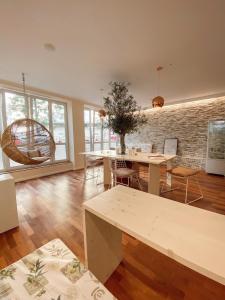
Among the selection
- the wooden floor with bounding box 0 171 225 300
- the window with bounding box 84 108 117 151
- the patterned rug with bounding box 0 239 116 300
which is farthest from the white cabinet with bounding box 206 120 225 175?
the patterned rug with bounding box 0 239 116 300

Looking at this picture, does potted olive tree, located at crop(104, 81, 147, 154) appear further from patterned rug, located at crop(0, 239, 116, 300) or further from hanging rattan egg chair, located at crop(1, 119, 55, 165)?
patterned rug, located at crop(0, 239, 116, 300)

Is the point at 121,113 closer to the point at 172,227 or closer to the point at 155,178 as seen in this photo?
the point at 155,178

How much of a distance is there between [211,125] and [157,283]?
450 cm

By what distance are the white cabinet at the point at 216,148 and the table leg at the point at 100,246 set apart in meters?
4.16

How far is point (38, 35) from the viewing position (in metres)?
1.94

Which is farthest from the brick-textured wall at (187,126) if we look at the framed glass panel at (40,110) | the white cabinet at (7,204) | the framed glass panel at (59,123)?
the white cabinet at (7,204)

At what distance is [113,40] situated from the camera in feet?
6.64

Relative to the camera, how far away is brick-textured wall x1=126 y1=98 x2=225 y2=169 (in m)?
4.58

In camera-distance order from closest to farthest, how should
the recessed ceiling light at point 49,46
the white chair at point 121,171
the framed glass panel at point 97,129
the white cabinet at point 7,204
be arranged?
the white cabinet at point 7,204 → the recessed ceiling light at point 49,46 → the white chair at point 121,171 → the framed glass panel at point 97,129

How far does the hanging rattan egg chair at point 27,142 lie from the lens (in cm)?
255

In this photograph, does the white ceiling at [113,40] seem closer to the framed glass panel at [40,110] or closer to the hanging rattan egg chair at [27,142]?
the framed glass panel at [40,110]

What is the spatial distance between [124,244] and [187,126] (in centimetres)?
453

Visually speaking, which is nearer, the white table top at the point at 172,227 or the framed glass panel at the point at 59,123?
the white table top at the point at 172,227

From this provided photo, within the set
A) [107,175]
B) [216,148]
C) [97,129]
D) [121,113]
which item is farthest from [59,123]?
[216,148]
